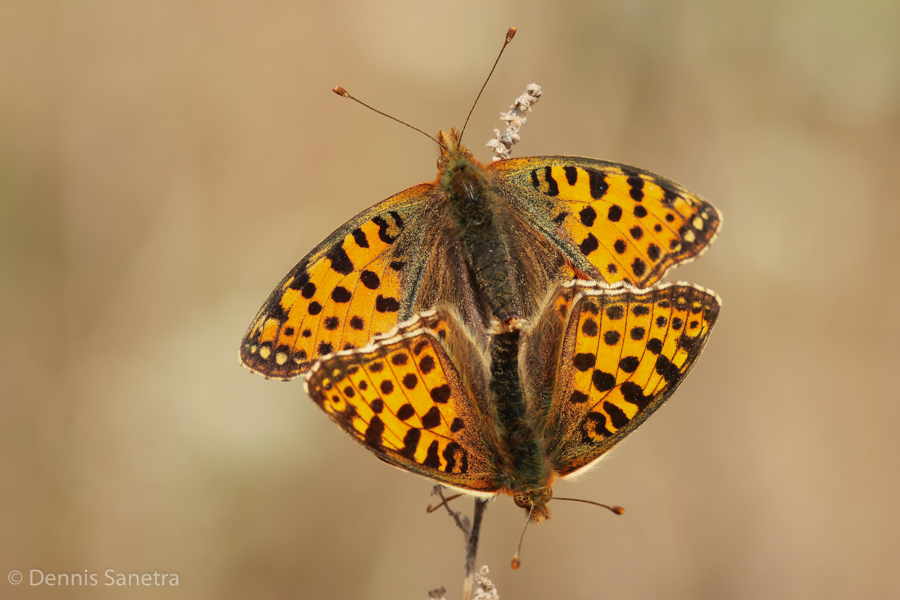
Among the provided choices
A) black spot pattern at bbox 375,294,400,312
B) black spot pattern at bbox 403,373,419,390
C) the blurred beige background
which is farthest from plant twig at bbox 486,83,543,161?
the blurred beige background

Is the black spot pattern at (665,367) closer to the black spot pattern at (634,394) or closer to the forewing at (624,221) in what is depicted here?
the black spot pattern at (634,394)

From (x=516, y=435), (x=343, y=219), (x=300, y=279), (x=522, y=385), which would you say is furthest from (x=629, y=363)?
(x=343, y=219)

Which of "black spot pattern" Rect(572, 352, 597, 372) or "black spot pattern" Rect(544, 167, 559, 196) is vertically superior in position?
"black spot pattern" Rect(544, 167, 559, 196)

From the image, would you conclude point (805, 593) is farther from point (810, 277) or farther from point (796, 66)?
point (796, 66)

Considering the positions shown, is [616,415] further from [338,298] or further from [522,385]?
[338,298]

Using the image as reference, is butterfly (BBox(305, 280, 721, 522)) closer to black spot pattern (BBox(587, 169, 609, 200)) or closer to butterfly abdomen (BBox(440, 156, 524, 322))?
butterfly abdomen (BBox(440, 156, 524, 322))

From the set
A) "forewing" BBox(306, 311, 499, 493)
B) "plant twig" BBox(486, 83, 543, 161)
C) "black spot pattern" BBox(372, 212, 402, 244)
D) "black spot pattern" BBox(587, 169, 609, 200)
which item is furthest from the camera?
"black spot pattern" BBox(587, 169, 609, 200)
